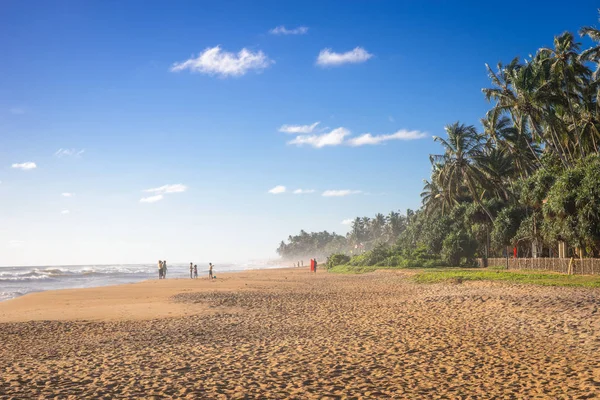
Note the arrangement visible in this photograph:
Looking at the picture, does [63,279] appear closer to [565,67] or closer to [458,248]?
[458,248]

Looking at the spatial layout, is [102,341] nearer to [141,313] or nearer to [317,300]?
[141,313]

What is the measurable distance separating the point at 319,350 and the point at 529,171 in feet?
163

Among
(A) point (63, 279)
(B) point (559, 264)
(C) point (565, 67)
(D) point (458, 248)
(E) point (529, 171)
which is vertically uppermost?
(C) point (565, 67)

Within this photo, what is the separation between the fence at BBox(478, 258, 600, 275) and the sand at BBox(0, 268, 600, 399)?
10.7 metres

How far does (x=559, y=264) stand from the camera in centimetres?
3102

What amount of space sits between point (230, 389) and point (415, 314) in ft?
31.7

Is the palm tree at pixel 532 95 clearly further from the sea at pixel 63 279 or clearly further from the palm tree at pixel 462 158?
the sea at pixel 63 279

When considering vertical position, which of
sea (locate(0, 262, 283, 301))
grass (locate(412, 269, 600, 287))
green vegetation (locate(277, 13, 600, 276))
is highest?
green vegetation (locate(277, 13, 600, 276))

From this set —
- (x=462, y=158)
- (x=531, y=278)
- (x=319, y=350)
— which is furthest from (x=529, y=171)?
(x=319, y=350)

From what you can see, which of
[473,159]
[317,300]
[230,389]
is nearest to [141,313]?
[317,300]

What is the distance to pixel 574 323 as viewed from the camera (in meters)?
12.4

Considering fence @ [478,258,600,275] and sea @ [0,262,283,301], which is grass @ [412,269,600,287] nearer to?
fence @ [478,258,600,275]

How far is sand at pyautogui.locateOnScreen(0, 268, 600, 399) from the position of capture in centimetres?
776

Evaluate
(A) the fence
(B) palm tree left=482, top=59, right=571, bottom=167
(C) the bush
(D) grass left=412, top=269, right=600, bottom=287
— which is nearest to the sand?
(D) grass left=412, top=269, right=600, bottom=287
